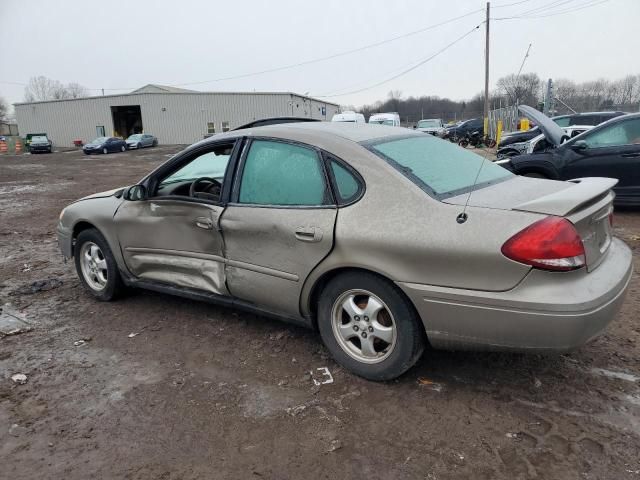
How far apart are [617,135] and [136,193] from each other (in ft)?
23.2

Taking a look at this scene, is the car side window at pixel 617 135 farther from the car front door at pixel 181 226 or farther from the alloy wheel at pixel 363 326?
the alloy wheel at pixel 363 326

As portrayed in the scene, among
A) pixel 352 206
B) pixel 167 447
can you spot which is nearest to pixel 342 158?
pixel 352 206

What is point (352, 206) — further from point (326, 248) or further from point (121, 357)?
point (121, 357)

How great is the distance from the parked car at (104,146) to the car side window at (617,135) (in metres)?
36.5

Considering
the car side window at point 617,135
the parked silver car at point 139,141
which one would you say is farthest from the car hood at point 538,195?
the parked silver car at point 139,141

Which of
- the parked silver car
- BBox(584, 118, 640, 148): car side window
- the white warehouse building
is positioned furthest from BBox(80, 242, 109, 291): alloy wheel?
the white warehouse building

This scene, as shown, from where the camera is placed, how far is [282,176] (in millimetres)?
3406

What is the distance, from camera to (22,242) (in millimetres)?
7684

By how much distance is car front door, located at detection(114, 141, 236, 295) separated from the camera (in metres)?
3.71

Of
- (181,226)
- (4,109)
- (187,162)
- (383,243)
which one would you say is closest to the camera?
(383,243)

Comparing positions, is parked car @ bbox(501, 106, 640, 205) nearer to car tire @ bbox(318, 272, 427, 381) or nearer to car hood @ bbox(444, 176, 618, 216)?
car hood @ bbox(444, 176, 618, 216)

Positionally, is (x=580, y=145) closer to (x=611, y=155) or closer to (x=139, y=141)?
(x=611, y=155)

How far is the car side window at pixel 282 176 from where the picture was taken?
3.22m

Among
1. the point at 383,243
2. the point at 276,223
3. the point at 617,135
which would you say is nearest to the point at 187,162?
the point at 276,223
